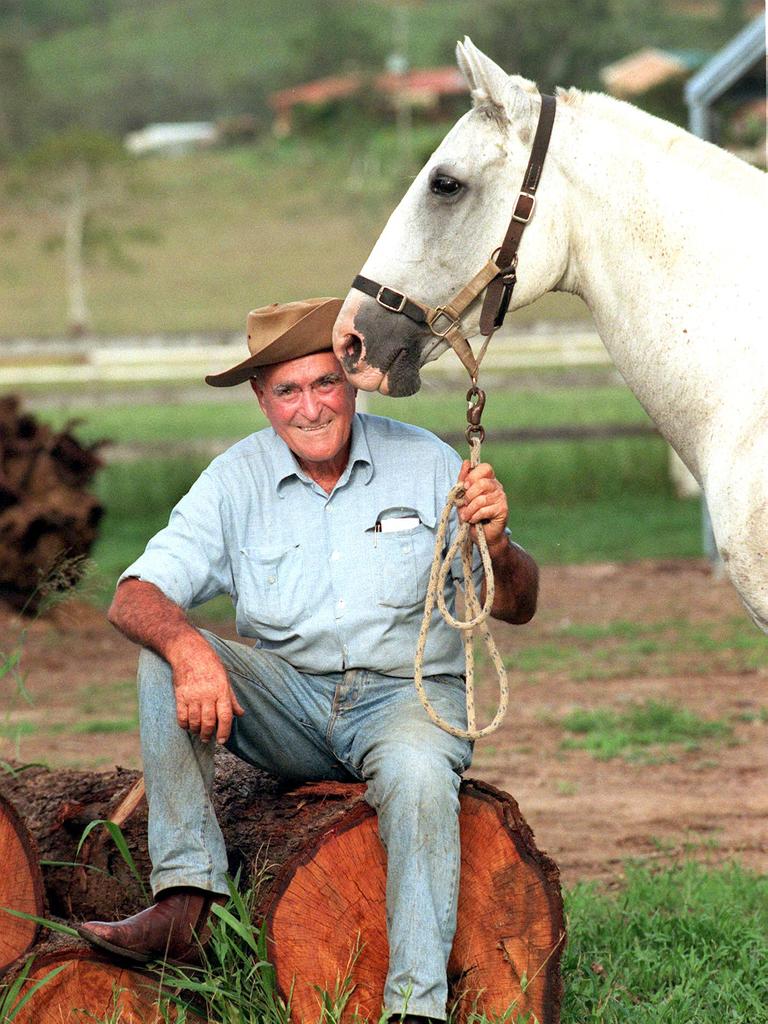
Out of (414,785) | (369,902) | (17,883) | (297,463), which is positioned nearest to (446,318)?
(297,463)

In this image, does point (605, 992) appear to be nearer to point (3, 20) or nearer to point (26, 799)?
point (26, 799)

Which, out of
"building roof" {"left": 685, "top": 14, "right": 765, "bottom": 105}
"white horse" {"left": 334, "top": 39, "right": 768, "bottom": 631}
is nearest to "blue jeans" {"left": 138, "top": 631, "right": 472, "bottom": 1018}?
"white horse" {"left": 334, "top": 39, "right": 768, "bottom": 631}

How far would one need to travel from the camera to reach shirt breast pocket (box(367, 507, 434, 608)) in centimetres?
336

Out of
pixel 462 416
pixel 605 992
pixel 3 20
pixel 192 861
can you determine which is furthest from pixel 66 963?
pixel 3 20

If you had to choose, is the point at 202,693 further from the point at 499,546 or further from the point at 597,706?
the point at 597,706

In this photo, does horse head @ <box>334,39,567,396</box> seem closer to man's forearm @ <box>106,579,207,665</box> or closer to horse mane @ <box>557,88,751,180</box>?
horse mane @ <box>557,88,751,180</box>

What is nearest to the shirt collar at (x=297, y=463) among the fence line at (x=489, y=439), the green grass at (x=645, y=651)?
the green grass at (x=645, y=651)

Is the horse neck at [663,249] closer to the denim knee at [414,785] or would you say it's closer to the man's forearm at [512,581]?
the man's forearm at [512,581]

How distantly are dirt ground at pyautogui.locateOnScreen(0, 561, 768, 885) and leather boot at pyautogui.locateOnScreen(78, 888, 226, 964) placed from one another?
3.41ft

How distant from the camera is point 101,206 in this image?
185 feet

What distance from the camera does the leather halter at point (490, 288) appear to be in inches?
136

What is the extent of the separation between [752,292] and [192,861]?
184 centimetres

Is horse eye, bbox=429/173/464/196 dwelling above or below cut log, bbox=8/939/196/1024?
above

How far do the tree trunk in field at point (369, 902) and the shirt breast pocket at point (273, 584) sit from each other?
0.44 meters
